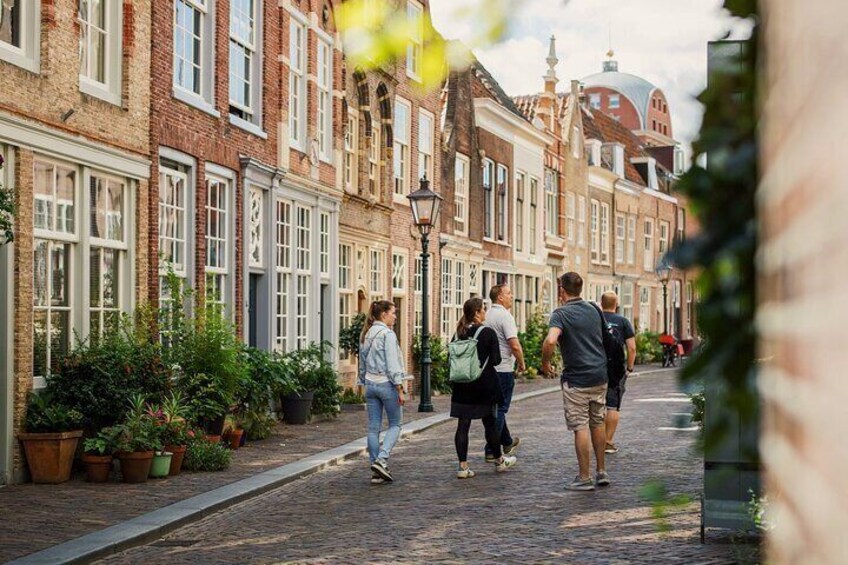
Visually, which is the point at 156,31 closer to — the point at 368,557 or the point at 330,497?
the point at 330,497

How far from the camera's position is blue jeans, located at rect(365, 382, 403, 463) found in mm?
11984

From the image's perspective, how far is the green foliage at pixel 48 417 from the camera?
11883 millimetres

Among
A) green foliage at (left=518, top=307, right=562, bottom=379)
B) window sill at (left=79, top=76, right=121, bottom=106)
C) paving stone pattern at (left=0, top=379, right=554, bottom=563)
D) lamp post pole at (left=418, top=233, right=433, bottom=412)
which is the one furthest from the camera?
green foliage at (left=518, top=307, right=562, bottom=379)

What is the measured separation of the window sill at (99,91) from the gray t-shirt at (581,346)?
580cm

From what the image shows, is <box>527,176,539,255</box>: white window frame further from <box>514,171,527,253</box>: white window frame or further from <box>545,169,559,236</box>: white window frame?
<box>545,169,559,236</box>: white window frame

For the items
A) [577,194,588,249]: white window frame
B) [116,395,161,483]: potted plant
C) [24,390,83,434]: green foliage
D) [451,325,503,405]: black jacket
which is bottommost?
[116,395,161,483]: potted plant

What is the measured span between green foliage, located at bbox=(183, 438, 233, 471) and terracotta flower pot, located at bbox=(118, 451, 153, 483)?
912mm

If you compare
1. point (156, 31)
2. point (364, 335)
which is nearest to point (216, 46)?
point (156, 31)

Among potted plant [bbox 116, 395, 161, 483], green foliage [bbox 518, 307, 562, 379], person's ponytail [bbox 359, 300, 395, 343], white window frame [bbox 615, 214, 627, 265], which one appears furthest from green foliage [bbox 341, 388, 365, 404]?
white window frame [bbox 615, 214, 627, 265]

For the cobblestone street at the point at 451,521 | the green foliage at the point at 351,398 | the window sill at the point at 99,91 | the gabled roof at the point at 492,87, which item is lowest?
the cobblestone street at the point at 451,521

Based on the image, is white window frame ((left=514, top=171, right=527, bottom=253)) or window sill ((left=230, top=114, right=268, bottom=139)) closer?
window sill ((left=230, top=114, right=268, bottom=139))

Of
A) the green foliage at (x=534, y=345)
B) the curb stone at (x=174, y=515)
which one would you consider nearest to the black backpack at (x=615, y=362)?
the curb stone at (x=174, y=515)

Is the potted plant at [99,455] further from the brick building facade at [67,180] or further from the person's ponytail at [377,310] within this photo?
the person's ponytail at [377,310]

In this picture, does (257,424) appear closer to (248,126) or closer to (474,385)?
(474,385)
